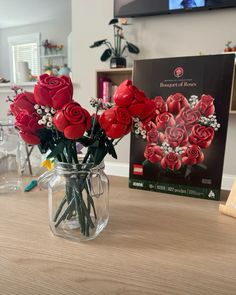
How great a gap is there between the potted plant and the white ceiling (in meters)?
2.54

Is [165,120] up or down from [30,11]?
down

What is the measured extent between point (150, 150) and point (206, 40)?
1.56m

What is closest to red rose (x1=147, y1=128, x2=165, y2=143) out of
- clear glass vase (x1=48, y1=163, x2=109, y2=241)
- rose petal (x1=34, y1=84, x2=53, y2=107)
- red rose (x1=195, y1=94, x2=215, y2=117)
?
red rose (x1=195, y1=94, x2=215, y2=117)

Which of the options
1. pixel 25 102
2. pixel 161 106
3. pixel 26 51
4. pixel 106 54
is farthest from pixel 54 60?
pixel 25 102

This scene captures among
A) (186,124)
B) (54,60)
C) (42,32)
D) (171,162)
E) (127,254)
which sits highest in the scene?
(42,32)

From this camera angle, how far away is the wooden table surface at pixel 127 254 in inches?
14.3

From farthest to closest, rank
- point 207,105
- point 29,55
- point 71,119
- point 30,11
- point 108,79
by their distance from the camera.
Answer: point 29,55 → point 30,11 → point 108,79 → point 207,105 → point 71,119

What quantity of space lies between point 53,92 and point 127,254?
0.32 m

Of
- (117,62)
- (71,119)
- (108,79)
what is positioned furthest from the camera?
(108,79)

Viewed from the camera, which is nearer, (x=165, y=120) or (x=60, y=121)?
(x=60, y=121)

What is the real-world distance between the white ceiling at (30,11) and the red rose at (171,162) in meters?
4.21

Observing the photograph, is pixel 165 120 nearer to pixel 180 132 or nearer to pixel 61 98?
pixel 180 132

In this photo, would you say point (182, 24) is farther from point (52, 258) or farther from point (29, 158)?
point (52, 258)

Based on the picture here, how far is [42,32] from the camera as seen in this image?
5066 mm
